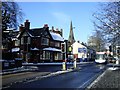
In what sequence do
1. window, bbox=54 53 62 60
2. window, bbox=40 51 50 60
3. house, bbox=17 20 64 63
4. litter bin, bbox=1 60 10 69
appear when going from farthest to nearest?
window, bbox=54 53 62 60
house, bbox=17 20 64 63
window, bbox=40 51 50 60
litter bin, bbox=1 60 10 69

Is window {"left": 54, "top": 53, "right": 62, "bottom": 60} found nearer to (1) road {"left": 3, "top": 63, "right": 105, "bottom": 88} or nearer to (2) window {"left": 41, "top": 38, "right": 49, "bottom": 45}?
(2) window {"left": 41, "top": 38, "right": 49, "bottom": 45}

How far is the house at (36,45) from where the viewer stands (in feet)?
261

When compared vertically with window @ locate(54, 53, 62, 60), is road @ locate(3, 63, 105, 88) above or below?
below

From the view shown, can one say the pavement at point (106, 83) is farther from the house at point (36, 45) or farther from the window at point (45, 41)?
the window at point (45, 41)

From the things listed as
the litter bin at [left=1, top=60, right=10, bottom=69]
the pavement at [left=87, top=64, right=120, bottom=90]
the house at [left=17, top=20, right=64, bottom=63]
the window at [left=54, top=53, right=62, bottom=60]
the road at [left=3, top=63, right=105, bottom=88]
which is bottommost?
the road at [left=3, top=63, right=105, bottom=88]

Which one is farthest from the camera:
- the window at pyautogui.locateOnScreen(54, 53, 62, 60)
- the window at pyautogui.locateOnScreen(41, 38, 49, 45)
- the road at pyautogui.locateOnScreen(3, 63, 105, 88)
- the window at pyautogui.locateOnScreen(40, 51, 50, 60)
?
the window at pyautogui.locateOnScreen(54, 53, 62, 60)

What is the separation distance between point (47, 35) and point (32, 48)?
6.04 m

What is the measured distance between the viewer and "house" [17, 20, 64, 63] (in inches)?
3135

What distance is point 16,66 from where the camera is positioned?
47.0 metres

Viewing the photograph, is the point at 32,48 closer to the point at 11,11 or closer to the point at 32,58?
the point at 32,58

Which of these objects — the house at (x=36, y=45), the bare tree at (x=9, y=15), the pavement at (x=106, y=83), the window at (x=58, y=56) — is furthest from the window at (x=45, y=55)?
the pavement at (x=106, y=83)

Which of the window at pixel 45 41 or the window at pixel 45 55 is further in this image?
the window at pixel 45 41

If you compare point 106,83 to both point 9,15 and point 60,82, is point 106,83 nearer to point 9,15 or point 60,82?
point 60,82

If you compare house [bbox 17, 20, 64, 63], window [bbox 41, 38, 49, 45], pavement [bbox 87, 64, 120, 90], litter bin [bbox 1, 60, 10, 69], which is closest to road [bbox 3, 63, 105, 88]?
pavement [bbox 87, 64, 120, 90]
